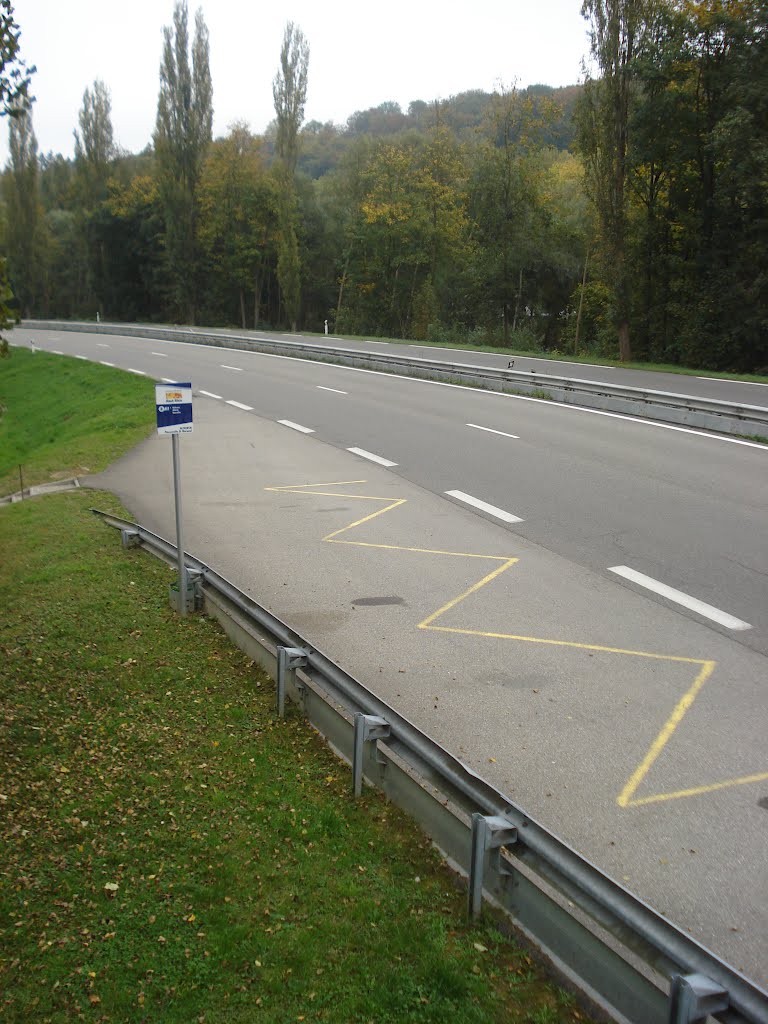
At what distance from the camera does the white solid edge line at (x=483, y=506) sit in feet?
39.9

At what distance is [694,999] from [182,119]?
6804cm

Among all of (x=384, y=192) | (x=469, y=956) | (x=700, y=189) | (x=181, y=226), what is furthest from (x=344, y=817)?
(x=181, y=226)

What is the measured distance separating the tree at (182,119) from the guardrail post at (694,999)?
6739cm

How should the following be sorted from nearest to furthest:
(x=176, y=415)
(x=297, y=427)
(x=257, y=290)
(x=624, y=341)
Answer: (x=176, y=415), (x=297, y=427), (x=624, y=341), (x=257, y=290)

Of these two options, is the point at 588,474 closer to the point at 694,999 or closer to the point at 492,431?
the point at 492,431

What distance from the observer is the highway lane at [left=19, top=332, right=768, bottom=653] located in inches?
390

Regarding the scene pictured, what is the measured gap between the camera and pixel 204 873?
4797 millimetres

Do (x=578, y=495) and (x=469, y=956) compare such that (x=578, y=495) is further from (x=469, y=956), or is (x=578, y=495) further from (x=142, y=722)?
(x=469, y=956)

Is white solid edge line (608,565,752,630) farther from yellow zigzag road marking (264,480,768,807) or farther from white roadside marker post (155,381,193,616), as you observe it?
white roadside marker post (155,381,193,616)

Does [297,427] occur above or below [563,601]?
above

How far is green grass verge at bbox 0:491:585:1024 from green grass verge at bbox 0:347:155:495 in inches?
317

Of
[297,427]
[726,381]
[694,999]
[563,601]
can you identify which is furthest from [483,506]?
[726,381]

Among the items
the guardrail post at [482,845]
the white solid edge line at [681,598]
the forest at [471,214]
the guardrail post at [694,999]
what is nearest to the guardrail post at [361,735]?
the guardrail post at [482,845]

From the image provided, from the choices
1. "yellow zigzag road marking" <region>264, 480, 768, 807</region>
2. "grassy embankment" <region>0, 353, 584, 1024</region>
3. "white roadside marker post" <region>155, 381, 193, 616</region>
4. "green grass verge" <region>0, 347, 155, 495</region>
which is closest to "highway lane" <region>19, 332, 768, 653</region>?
"yellow zigzag road marking" <region>264, 480, 768, 807</region>
